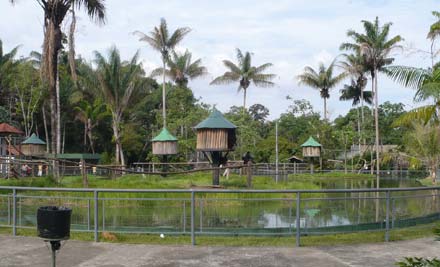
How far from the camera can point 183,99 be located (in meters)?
Result: 49.0

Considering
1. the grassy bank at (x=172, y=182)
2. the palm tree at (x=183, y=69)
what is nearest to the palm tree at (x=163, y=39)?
the palm tree at (x=183, y=69)

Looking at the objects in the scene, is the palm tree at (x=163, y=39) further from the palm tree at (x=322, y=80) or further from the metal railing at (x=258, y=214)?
the metal railing at (x=258, y=214)

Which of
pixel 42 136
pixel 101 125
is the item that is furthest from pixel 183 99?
pixel 42 136

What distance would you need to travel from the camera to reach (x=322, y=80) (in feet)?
185

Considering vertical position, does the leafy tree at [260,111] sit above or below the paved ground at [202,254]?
above

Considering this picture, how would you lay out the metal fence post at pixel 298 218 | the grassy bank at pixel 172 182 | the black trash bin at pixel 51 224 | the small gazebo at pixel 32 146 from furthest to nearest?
the small gazebo at pixel 32 146 < the grassy bank at pixel 172 182 < the metal fence post at pixel 298 218 < the black trash bin at pixel 51 224

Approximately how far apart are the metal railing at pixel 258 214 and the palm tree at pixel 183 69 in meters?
39.2

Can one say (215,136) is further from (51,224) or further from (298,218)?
(51,224)

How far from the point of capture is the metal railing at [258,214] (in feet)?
29.7

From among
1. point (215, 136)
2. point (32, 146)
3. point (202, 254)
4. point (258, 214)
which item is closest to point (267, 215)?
point (258, 214)

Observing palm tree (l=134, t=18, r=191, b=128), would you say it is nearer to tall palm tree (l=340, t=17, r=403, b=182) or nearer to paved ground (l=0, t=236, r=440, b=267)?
tall palm tree (l=340, t=17, r=403, b=182)

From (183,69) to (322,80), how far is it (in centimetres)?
1605

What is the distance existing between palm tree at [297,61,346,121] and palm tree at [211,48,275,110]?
6619 mm

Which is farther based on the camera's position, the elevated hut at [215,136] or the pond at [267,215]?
the elevated hut at [215,136]
